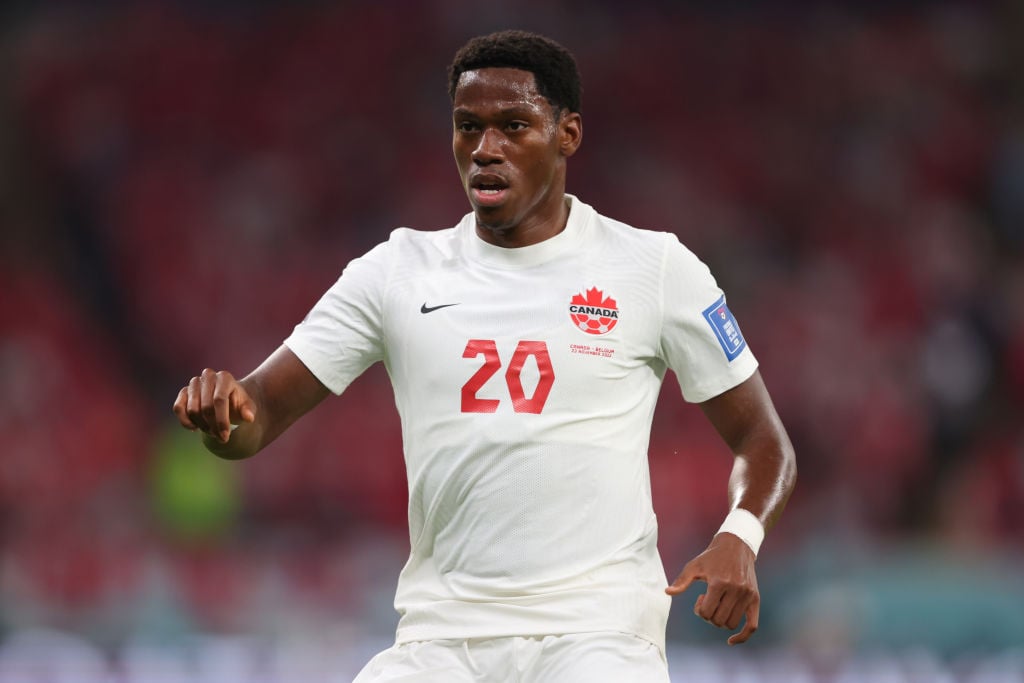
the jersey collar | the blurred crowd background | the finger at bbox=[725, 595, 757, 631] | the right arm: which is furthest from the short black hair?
the blurred crowd background

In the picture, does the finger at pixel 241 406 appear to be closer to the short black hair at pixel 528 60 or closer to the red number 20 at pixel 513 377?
the red number 20 at pixel 513 377

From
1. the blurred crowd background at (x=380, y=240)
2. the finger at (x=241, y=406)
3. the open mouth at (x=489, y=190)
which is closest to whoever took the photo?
the finger at (x=241, y=406)

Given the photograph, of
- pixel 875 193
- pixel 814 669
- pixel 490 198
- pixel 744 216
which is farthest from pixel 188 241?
pixel 490 198

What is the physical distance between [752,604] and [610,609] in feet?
1.07

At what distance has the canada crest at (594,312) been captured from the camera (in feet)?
11.6

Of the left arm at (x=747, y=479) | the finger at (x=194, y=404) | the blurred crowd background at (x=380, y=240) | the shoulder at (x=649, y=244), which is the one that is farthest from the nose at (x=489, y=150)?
the blurred crowd background at (x=380, y=240)

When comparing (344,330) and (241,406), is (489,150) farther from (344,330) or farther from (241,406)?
(241,406)

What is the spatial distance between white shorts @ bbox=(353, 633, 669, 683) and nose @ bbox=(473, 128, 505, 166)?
3.68ft

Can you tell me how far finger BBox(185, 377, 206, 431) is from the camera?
3148 millimetres

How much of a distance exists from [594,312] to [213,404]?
0.92m

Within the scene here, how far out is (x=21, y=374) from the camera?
10.3 meters

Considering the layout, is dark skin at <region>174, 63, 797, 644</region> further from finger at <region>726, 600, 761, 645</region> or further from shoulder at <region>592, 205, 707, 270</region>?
finger at <region>726, 600, 761, 645</region>

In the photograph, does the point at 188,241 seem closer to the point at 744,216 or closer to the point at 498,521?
the point at 744,216

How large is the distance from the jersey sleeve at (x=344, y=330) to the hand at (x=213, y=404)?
1.39 ft
